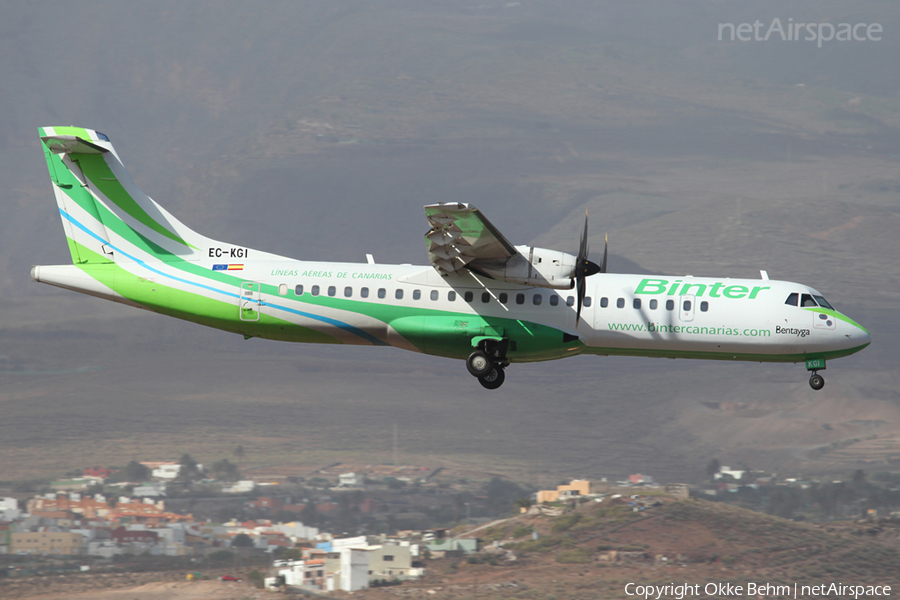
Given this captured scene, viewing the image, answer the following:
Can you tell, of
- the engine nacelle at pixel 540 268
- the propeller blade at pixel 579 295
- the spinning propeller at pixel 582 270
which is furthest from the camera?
the propeller blade at pixel 579 295

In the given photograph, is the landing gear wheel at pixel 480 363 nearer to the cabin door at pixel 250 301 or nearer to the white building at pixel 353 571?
the cabin door at pixel 250 301

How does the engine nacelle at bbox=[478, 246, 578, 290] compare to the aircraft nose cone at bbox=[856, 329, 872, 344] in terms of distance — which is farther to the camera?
the aircraft nose cone at bbox=[856, 329, 872, 344]

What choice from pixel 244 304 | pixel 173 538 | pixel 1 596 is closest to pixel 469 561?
pixel 173 538

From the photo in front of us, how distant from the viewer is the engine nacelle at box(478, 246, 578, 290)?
106 ft

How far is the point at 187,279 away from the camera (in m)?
36.5

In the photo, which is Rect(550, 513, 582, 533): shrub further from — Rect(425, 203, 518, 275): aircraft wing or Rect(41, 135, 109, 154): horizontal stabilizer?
Rect(41, 135, 109, 154): horizontal stabilizer

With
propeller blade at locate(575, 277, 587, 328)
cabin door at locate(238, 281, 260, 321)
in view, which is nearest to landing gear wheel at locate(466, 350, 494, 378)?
propeller blade at locate(575, 277, 587, 328)

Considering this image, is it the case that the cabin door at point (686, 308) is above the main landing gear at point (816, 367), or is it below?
above

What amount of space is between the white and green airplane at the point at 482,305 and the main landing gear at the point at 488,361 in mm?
46

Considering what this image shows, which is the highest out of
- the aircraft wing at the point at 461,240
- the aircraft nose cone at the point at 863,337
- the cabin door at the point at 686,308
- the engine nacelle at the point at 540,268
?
the aircraft wing at the point at 461,240

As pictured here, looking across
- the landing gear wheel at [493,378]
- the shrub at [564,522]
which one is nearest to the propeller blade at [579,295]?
the landing gear wheel at [493,378]

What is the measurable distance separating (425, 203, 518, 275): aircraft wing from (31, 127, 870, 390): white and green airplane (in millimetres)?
78

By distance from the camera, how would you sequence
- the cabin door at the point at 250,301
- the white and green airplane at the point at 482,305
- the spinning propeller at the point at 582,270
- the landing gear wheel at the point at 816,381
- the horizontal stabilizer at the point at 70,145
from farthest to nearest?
the horizontal stabilizer at the point at 70,145 < the cabin door at the point at 250,301 < the landing gear wheel at the point at 816,381 < the white and green airplane at the point at 482,305 < the spinning propeller at the point at 582,270

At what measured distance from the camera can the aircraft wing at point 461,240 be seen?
30438 millimetres
